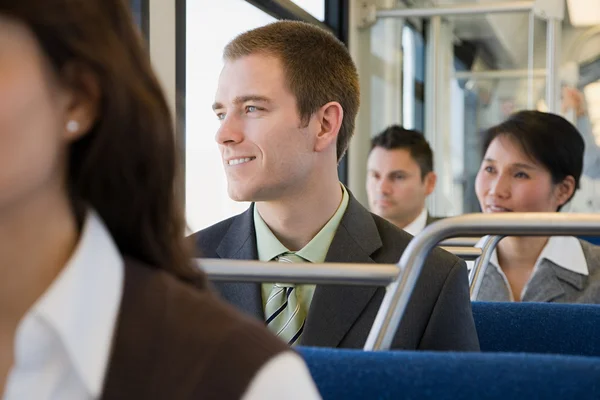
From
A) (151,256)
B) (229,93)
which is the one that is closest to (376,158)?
(229,93)

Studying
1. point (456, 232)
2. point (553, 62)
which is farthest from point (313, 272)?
point (553, 62)

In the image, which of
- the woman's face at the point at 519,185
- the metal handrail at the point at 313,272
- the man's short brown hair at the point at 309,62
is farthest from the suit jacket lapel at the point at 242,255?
the woman's face at the point at 519,185

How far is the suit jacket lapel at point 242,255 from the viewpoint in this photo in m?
1.60

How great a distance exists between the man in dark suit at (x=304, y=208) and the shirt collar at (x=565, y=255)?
2.98 ft

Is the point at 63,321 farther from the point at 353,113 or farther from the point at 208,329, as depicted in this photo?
the point at 353,113

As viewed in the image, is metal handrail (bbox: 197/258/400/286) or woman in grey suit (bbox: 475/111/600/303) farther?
woman in grey suit (bbox: 475/111/600/303)

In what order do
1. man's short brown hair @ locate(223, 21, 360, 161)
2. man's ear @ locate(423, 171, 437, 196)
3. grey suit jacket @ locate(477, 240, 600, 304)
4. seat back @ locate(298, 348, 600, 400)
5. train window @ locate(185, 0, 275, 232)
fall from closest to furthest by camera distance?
seat back @ locate(298, 348, 600, 400), man's short brown hair @ locate(223, 21, 360, 161), grey suit jacket @ locate(477, 240, 600, 304), train window @ locate(185, 0, 275, 232), man's ear @ locate(423, 171, 437, 196)

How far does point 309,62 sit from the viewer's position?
74.5 inches

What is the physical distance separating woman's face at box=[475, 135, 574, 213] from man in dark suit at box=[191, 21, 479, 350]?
949 millimetres

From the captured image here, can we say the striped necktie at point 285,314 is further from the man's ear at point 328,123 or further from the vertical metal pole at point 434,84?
the vertical metal pole at point 434,84

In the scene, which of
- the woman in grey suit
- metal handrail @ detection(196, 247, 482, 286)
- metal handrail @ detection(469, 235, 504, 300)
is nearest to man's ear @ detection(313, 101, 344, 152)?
metal handrail @ detection(469, 235, 504, 300)

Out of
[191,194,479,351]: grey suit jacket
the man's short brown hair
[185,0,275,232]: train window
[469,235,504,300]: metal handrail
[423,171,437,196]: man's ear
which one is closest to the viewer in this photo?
Answer: [191,194,479,351]: grey suit jacket

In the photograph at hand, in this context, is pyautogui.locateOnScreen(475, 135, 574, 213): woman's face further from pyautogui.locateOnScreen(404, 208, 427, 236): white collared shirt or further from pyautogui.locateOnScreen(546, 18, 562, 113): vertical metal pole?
pyautogui.locateOnScreen(546, 18, 562, 113): vertical metal pole

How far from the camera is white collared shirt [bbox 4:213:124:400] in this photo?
628 mm
